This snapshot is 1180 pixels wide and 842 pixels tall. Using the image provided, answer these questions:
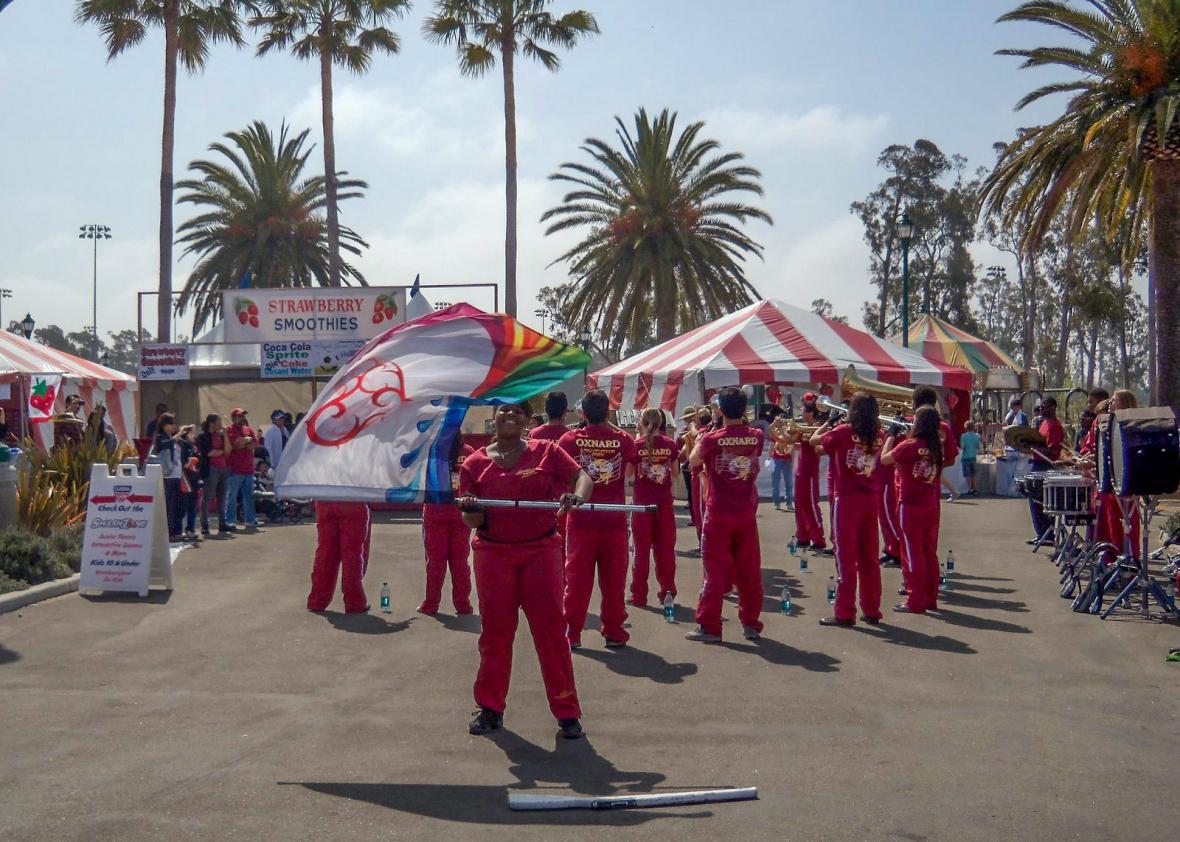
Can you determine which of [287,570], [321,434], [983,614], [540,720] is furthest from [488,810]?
[287,570]

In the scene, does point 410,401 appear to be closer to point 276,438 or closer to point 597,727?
point 597,727

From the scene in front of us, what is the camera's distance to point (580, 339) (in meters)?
44.9

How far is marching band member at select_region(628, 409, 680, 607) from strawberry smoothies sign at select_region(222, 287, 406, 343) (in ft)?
53.5

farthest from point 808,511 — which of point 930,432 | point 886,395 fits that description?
point 930,432

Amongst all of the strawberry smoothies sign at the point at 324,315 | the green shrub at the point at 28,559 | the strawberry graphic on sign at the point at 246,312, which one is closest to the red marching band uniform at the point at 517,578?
the green shrub at the point at 28,559

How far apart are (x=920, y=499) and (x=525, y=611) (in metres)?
5.23

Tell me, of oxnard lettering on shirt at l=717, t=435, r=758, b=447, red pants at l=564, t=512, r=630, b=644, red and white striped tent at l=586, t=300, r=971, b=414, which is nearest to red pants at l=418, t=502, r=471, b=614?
red pants at l=564, t=512, r=630, b=644

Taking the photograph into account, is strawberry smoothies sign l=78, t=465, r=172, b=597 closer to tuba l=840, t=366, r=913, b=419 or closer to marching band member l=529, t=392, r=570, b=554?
marching band member l=529, t=392, r=570, b=554

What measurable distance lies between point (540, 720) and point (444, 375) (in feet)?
7.16

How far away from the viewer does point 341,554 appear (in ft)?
37.3

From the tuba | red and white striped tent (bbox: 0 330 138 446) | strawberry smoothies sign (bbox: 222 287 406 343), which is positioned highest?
strawberry smoothies sign (bbox: 222 287 406 343)

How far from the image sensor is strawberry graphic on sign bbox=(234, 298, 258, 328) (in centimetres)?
2739

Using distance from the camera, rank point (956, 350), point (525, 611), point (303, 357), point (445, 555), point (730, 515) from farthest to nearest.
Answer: point (956, 350) < point (303, 357) < point (445, 555) < point (730, 515) < point (525, 611)

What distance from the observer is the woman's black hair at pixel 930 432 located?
10.9 meters
